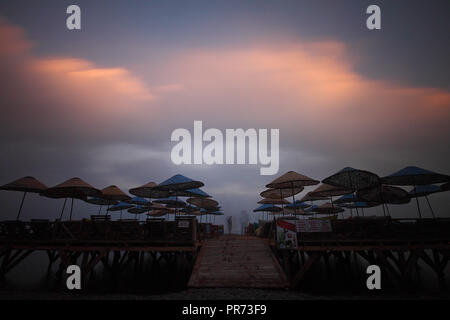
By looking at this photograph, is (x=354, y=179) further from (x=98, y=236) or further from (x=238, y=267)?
(x=98, y=236)

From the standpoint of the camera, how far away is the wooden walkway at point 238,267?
9.12 m

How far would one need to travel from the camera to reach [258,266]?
10188mm

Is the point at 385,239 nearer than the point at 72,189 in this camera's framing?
Yes

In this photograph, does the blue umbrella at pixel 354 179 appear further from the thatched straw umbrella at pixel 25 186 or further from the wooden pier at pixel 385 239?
the thatched straw umbrella at pixel 25 186

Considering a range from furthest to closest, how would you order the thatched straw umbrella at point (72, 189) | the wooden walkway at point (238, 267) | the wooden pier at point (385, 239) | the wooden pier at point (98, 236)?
the thatched straw umbrella at point (72, 189) → the wooden pier at point (98, 236) → the wooden pier at point (385, 239) → the wooden walkway at point (238, 267)

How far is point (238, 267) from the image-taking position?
33.4 ft

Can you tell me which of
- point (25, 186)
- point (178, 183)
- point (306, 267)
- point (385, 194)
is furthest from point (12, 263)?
point (385, 194)

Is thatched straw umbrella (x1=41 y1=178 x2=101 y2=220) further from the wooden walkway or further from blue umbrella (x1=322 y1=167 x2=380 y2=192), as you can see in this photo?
blue umbrella (x1=322 y1=167 x2=380 y2=192)

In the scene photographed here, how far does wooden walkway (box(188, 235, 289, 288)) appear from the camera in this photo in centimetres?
912

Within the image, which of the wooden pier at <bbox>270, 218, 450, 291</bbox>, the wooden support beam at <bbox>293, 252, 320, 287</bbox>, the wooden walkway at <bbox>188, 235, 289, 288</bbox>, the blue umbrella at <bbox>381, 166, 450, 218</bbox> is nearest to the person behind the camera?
the wooden walkway at <bbox>188, 235, 289, 288</bbox>

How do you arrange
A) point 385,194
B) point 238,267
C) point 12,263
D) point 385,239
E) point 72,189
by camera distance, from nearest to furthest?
point 238,267
point 385,239
point 12,263
point 72,189
point 385,194

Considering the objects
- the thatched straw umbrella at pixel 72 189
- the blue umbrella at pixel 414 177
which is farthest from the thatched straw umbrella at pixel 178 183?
the blue umbrella at pixel 414 177

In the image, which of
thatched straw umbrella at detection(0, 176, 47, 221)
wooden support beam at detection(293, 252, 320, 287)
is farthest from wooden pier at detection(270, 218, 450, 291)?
thatched straw umbrella at detection(0, 176, 47, 221)
